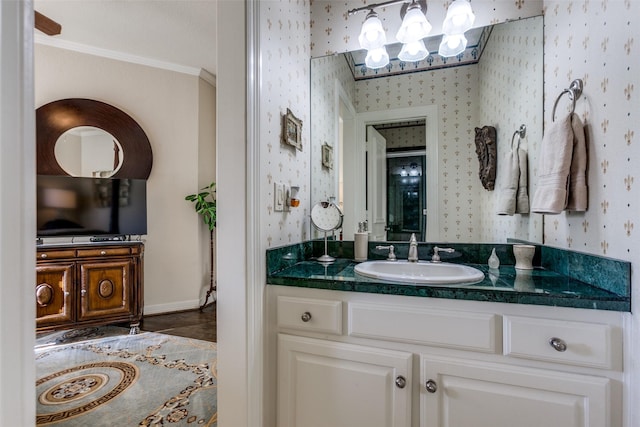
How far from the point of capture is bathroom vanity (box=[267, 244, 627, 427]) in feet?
2.90

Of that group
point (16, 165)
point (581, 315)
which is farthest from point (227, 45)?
point (581, 315)

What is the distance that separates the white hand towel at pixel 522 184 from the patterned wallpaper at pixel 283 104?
106 centimetres

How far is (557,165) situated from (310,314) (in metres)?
1.06

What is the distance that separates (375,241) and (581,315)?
3.03 feet

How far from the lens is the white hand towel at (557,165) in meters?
1.06

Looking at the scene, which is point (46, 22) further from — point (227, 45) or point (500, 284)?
point (500, 284)

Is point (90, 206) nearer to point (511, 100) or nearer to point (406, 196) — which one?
point (406, 196)

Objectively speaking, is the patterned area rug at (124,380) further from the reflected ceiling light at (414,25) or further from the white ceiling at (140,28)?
the white ceiling at (140,28)

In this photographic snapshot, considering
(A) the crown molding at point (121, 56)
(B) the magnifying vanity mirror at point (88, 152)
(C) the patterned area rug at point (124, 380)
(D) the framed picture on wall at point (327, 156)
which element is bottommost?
(C) the patterned area rug at point (124, 380)

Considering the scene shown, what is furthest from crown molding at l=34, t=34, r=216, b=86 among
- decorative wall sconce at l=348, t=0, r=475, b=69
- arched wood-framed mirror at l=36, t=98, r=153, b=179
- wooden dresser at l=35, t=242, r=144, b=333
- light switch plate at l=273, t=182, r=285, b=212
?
light switch plate at l=273, t=182, r=285, b=212

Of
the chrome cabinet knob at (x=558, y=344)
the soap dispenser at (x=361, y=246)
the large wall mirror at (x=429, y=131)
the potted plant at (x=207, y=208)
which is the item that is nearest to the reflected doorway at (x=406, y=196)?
the large wall mirror at (x=429, y=131)

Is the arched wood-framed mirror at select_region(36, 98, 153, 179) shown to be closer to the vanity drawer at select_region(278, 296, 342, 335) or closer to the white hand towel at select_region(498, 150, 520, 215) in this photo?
the vanity drawer at select_region(278, 296, 342, 335)

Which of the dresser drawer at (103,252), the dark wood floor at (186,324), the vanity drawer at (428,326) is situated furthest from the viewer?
the dark wood floor at (186,324)

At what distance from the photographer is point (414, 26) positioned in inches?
58.9
